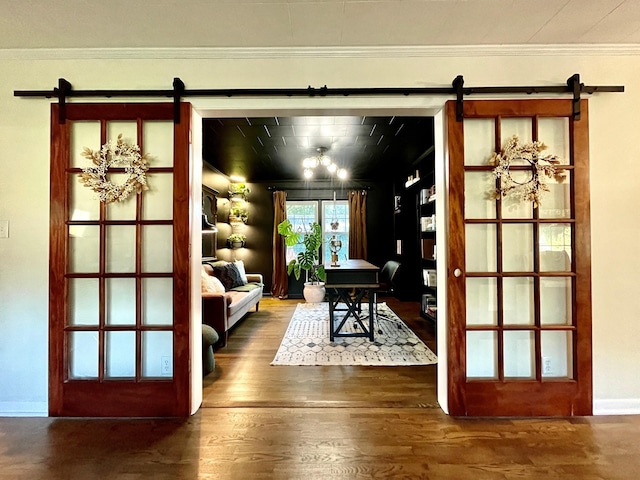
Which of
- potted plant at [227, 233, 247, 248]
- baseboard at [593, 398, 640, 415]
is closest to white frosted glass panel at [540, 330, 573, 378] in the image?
baseboard at [593, 398, 640, 415]

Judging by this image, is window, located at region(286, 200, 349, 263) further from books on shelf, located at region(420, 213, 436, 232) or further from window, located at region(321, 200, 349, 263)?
books on shelf, located at region(420, 213, 436, 232)

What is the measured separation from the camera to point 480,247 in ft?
7.37

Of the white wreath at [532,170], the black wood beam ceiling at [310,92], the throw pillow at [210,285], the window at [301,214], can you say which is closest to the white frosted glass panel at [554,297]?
the white wreath at [532,170]

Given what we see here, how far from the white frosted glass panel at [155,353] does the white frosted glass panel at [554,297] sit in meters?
2.60

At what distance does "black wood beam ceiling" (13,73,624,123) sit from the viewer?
216 cm

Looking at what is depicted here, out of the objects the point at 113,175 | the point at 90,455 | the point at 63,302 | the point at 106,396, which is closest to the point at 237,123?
the point at 113,175

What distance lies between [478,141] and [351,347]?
2496 mm

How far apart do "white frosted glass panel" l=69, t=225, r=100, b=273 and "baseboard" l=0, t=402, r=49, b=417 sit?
37.4 inches

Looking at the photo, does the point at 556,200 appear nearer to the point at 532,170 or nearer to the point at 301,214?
the point at 532,170

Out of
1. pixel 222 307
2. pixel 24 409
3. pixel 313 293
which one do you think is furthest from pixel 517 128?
pixel 313 293

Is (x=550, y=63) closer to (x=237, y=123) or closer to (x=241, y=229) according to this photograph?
(x=237, y=123)

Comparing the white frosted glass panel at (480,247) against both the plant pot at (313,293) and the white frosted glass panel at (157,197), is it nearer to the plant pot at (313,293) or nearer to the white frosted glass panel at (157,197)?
the white frosted glass panel at (157,197)

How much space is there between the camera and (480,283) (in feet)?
7.38

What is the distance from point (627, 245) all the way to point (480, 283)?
102 cm
